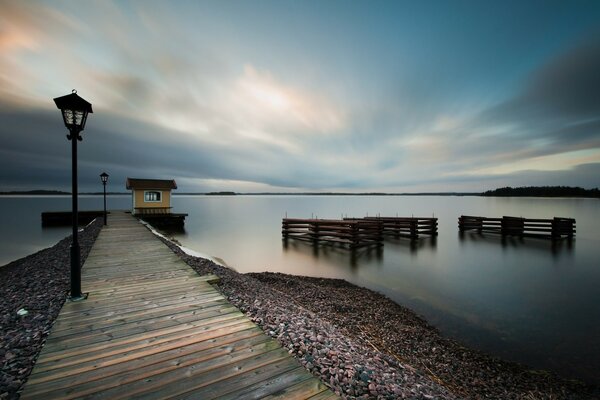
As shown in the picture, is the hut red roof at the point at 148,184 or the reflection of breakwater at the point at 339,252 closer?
the reflection of breakwater at the point at 339,252

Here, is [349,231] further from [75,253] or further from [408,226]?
[75,253]

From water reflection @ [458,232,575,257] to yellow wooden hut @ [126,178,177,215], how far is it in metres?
35.6

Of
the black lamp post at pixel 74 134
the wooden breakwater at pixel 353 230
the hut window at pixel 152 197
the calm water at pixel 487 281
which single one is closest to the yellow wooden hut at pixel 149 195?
the hut window at pixel 152 197

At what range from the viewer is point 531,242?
2227 centimetres

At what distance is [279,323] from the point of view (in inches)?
167

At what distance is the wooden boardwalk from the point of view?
260cm

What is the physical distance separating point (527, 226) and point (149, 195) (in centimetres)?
4425

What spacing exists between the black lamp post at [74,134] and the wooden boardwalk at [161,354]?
41cm

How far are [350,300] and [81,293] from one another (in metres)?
7.31

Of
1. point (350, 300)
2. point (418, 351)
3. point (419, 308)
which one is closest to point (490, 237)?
point (419, 308)

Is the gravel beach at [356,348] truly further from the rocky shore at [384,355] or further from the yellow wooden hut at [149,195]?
the yellow wooden hut at [149,195]

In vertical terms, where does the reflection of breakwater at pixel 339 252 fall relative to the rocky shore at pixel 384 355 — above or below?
below

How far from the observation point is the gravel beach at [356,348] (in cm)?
304

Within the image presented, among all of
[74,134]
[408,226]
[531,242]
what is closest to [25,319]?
[74,134]
